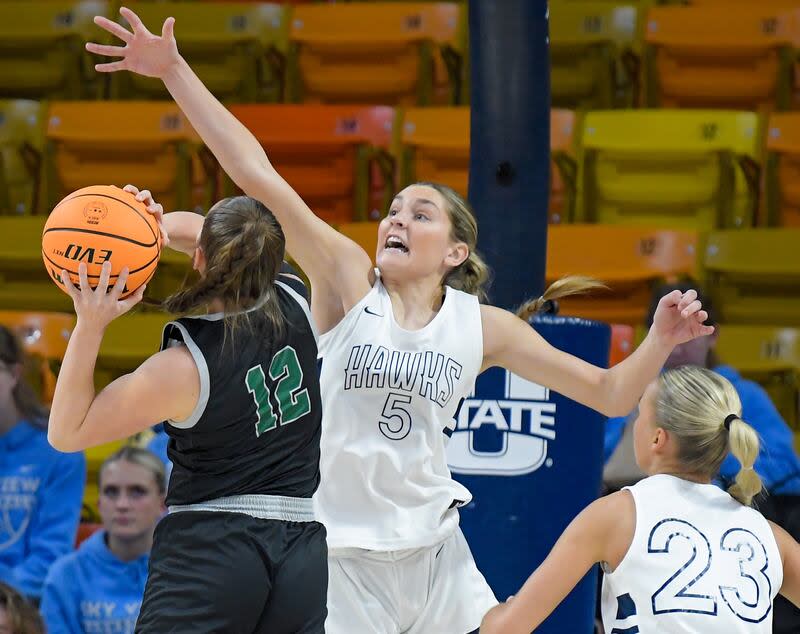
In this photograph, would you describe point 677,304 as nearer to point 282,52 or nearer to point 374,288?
point 374,288

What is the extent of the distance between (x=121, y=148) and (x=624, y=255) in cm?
287

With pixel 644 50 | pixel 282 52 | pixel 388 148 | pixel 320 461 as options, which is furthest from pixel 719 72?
pixel 320 461

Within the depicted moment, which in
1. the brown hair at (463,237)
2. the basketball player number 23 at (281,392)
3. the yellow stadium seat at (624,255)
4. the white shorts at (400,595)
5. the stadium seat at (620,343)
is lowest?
the white shorts at (400,595)

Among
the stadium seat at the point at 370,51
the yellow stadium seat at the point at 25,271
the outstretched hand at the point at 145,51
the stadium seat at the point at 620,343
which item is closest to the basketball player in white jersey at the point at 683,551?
the outstretched hand at the point at 145,51

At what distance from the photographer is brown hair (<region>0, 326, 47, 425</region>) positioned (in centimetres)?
578

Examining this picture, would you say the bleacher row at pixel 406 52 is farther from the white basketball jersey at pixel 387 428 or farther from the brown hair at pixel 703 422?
the brown hair at pixel 703 422

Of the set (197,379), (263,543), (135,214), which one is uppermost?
(135,214)

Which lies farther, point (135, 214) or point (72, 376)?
point (135, 214)

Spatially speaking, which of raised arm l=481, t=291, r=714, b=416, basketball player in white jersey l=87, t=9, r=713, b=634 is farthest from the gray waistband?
raised arm l=481, t=291, r=714, b=416

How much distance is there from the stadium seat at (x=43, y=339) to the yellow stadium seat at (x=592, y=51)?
3172 mm

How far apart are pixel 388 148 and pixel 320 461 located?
4212mm

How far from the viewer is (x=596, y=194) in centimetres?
738

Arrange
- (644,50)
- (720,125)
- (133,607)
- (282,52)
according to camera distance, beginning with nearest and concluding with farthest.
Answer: (133,607)
(720,125)
(644,50)
(282,52)

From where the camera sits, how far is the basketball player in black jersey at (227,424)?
9.68ft
